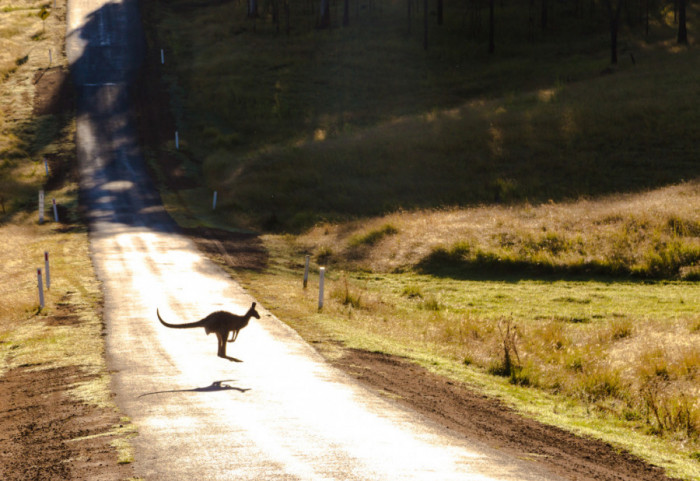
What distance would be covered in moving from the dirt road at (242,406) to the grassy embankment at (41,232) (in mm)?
578

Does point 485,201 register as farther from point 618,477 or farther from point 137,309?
point 618,477

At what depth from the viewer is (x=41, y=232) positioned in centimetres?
3106

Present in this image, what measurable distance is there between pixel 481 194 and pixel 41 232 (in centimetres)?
2144

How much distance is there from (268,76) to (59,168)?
926 inches

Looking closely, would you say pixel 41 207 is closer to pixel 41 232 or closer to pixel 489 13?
pixel 41 232

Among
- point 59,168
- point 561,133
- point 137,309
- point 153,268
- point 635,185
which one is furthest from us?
point 59,168

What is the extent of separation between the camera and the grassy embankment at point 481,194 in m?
14.2

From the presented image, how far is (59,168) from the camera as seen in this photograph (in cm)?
4225

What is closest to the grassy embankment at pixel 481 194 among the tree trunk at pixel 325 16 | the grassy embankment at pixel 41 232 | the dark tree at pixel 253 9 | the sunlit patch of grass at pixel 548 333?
the sunlit patch of grass at pixel 548 333

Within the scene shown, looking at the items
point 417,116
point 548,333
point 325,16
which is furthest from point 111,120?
point 548,333

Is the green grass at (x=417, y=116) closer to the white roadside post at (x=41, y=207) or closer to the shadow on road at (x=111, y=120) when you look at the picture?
the shadow on road at (x=111, y=120)

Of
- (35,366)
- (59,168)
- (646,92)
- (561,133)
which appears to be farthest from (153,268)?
(646,92)

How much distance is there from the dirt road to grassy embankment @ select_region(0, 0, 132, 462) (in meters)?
0.58

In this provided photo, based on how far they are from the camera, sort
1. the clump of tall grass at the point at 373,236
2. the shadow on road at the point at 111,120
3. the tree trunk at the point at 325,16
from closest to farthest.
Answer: the clump of tall grass at the point at 373,236
the shadow on road at the point at 111,120
the tree trunk at the point at 325,16
